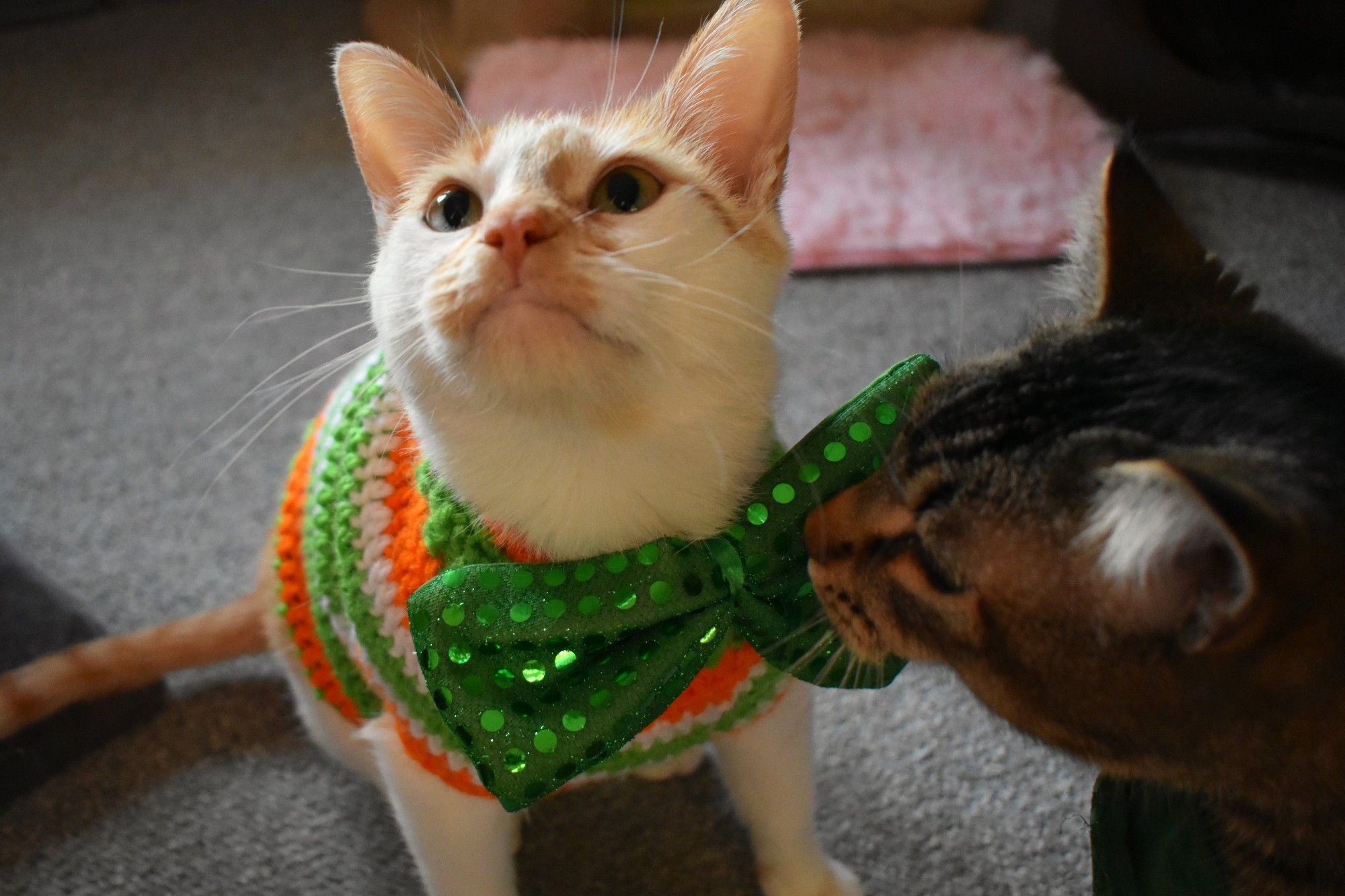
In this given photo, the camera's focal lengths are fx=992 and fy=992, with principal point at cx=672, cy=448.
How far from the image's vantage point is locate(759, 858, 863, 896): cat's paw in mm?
994

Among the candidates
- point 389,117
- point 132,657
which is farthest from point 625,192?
point 132,657

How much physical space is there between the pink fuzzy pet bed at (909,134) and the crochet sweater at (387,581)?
1157 millimetres

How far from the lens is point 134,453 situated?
1593 millimetres

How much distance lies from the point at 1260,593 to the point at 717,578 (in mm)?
365

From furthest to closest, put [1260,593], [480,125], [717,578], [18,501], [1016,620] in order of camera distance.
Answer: [18,501] < [480,125] < [717,578] < [1016,620] < [1260,593]

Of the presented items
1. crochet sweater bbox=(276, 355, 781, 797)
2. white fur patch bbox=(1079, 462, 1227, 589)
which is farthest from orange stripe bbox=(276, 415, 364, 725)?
white fur patch bbox=(1079, 462, 1227, 589)

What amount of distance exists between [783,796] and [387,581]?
1.41 feet

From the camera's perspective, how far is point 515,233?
2.19 feet

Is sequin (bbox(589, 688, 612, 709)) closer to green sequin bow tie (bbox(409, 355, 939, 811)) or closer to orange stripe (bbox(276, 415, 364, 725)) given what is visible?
green sequin bow tie (bbox(409, 355, 939, 811))

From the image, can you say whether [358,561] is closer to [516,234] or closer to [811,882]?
[516,234]

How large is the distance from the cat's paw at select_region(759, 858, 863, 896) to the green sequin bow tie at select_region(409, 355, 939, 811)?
0.34m

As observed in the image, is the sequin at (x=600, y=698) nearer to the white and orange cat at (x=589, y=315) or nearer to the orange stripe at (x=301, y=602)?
the white and orange cat at (x=589, y=315)

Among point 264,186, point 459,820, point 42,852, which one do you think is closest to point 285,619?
point 459,820

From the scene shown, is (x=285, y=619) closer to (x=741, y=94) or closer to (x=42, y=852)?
(x=42, y=852)
